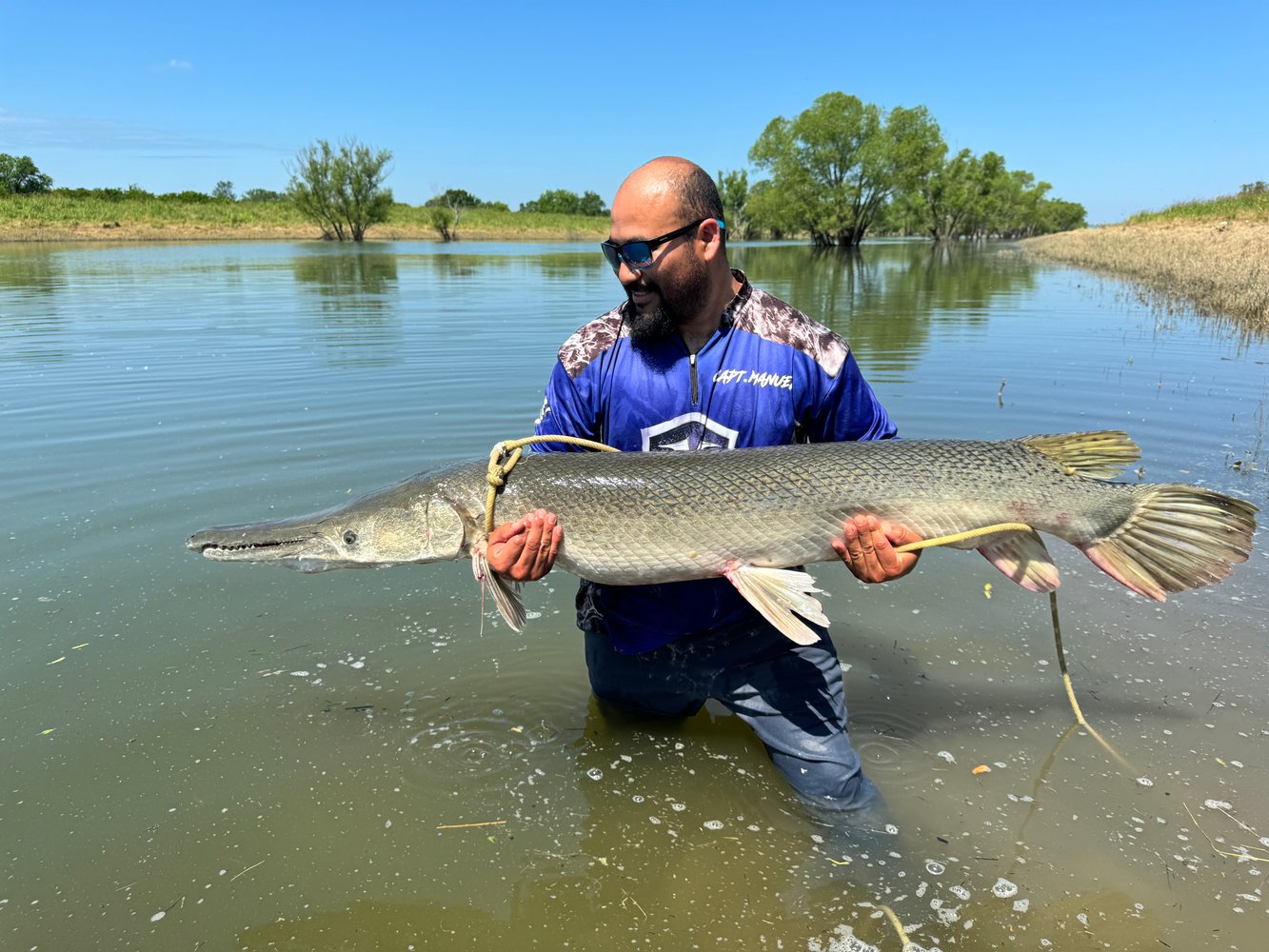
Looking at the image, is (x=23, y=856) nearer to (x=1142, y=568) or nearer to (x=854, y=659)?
(x=854, y=659)

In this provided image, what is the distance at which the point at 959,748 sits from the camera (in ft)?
11.5

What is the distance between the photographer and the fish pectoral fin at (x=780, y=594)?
8.88ft

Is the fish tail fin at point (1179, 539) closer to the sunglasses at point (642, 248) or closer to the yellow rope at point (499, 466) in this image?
the sunglasses at point (642, 248)

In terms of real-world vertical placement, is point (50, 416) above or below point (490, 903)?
above

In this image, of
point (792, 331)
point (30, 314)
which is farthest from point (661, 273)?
point (30, 314)

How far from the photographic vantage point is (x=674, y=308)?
300 cm

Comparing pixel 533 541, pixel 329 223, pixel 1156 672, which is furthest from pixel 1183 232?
pixel 329 223

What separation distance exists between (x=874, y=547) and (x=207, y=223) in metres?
69.7

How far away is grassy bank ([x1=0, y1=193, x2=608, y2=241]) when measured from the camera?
52.2m

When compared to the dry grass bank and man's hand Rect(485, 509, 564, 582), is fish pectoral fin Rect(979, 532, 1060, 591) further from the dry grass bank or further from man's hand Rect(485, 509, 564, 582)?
the dry grass bank

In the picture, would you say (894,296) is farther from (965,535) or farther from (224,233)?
(224,233)

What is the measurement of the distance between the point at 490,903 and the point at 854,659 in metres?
2.46

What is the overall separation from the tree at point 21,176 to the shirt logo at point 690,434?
288 feet

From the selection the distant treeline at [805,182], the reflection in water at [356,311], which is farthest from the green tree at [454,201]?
the reflection in water at [356,311]
